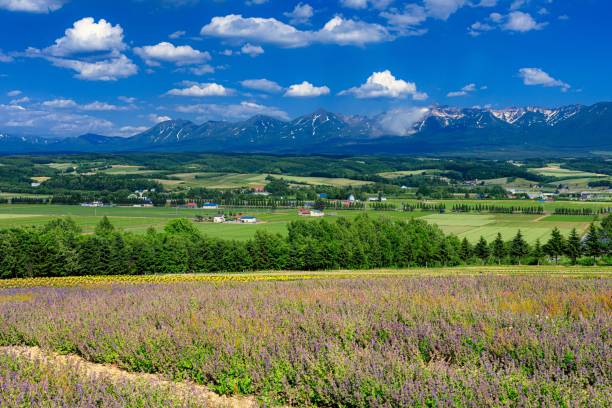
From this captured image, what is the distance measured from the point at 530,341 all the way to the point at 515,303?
9.59ft

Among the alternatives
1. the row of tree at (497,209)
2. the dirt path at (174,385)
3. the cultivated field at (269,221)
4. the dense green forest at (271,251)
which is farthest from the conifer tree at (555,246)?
the dirt path at (174,385)

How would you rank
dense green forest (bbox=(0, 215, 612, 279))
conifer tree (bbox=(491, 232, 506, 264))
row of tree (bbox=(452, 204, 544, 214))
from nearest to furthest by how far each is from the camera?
dense green forest (bbox=(0, 215, 612, 279)) → conifer tree (bbox=(491, 232, 506, 264)) → row of tree (bbox=(452, 204, 544, 214))

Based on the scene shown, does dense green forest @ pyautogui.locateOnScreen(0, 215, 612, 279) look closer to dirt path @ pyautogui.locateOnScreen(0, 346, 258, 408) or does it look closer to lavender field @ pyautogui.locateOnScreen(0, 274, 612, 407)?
lavender field @ pyautogui.locateOnScreen(0, 274, 612, 407)

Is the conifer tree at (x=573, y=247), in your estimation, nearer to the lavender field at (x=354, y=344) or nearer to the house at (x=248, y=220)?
the lavender field at (x=354, y=344)

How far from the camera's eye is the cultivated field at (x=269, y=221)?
88.7m

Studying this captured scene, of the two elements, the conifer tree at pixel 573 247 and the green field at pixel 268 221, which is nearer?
the conifer tree at pixel 573 247

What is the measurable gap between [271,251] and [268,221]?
51091 mm

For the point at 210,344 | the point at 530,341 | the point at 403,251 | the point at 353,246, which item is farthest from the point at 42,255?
the point at 530,341

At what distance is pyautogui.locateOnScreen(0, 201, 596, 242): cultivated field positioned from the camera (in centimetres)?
8869

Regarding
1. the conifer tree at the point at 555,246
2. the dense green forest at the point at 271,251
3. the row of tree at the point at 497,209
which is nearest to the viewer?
the dense green forest at the point at 271,251

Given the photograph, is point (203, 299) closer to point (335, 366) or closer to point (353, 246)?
point (335, 366)

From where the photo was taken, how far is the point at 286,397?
7781mm

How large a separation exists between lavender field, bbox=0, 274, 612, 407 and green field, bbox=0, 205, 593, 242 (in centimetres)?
7068

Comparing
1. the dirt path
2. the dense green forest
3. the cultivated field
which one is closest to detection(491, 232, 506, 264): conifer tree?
the dense green forest
